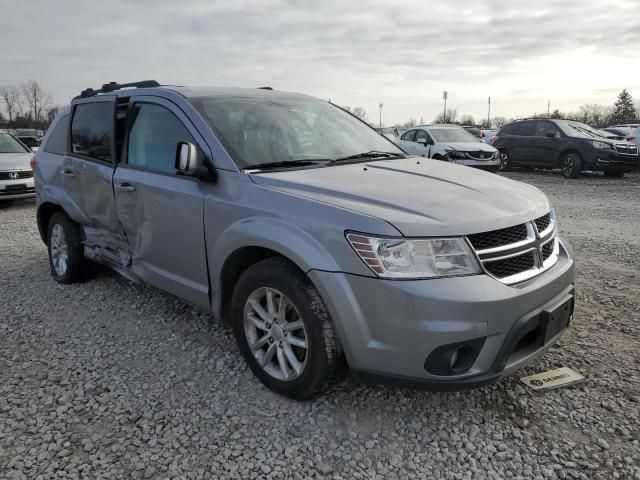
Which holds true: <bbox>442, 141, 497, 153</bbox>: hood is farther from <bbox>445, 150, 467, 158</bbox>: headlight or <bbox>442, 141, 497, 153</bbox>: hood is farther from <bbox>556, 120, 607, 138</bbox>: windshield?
<bbox>556, 120, 607, 138</bbox>: windshield

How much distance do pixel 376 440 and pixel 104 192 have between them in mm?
2875

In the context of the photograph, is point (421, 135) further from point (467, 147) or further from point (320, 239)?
point (320, 239)

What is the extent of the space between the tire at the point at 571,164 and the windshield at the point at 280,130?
11611 millimetres

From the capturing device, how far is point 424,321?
2332mm

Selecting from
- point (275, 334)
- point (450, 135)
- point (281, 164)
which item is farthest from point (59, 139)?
point (450, 135)

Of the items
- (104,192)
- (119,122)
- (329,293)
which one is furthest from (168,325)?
(329,293)

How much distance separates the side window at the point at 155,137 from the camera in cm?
351

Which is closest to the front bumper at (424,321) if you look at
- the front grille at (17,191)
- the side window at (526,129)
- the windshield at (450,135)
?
the front grille at (17,191)

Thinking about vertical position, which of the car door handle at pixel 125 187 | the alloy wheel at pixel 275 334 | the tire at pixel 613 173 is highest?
the car door handle at pixel 125 187

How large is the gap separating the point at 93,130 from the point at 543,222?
3.63m

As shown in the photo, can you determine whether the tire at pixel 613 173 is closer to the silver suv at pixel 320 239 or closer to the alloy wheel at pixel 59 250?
the silver suv at pixel 320 239

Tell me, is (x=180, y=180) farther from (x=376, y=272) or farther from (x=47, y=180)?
(x=47, y=180)

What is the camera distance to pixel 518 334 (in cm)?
246

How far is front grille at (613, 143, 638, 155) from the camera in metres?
13.6
